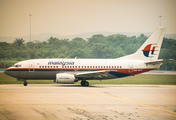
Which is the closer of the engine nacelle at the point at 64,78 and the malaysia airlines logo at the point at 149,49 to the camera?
the engine nacelle at the point at 64,78

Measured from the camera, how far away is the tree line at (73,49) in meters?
88.5

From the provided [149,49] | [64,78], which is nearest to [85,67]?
[64,78]

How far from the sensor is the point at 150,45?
119ft

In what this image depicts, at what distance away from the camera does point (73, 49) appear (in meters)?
116

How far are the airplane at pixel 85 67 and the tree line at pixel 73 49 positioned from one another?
46.9 m

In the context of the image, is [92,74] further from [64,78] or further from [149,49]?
[149,49]

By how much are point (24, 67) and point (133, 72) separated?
16.6 metres

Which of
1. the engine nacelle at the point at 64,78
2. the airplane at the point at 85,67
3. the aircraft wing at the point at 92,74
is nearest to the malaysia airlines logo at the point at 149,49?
the airplane at the point at 85,67

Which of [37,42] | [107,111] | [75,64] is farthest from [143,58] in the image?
[37,42]

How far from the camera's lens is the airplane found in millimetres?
33438

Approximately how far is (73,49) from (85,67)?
82504 millimetres

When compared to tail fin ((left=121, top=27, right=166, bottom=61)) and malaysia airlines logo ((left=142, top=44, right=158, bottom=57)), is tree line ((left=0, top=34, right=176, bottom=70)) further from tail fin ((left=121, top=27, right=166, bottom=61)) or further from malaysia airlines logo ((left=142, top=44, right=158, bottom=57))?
malaysia airlines logo ((left=142, top=44, right=158, bottom=57))

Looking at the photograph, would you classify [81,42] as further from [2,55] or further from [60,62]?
[60,62]

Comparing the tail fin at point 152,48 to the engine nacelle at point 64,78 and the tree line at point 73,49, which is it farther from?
the tree line at point 73,49
